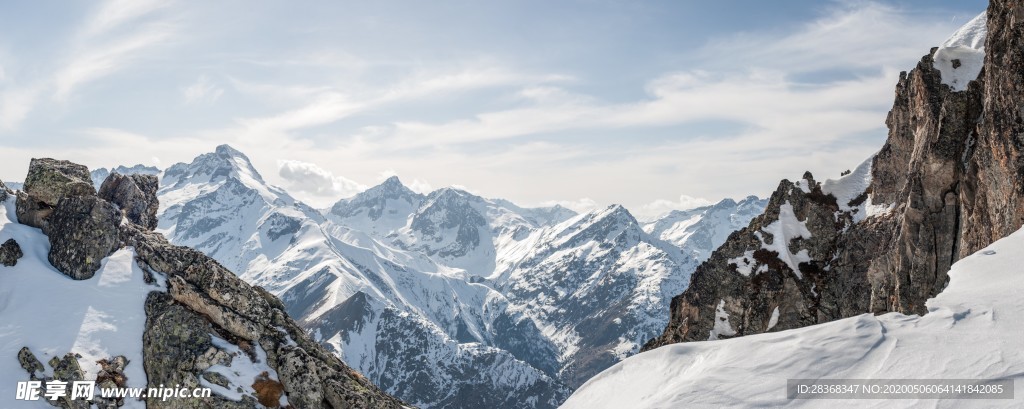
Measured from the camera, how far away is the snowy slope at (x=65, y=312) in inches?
1961

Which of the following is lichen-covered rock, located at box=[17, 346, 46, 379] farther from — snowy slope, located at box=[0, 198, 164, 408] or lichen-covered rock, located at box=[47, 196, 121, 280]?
lichen-covered rock, located at box=[47, 196, 121, 280]

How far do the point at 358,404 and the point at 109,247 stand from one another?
1300 inches

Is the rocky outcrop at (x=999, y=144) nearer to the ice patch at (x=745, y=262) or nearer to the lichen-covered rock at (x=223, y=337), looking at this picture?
the ice patch at (x=745, y=262)

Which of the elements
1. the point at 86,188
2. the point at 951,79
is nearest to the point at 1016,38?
the point at 951,79

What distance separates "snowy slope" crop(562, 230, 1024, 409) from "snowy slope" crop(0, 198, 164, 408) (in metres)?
43.7

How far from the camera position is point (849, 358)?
19.3 meters

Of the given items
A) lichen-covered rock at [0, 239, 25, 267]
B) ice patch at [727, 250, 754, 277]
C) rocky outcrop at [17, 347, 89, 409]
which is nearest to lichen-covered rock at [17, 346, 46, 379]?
rocky outcrop at [17, 347, 89, 409]

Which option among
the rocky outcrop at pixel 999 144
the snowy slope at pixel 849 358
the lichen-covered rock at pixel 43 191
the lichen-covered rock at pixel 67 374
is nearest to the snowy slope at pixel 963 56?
the rocky outcrop at pixel 999 144

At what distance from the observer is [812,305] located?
7219 cm

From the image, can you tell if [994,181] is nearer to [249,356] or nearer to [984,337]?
[984,337]

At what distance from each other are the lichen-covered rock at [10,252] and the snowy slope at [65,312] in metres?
0.56

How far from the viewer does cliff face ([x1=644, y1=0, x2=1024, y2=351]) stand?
146 ft

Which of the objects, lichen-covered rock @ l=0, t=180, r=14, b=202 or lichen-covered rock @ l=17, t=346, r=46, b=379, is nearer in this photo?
lichen-covered rock @ l=17, t=346, r=46, b=379

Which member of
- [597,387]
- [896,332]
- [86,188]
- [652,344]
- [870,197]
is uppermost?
[86,188]
